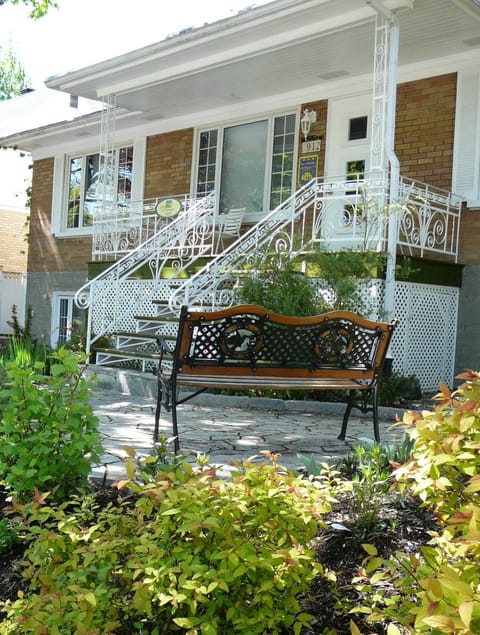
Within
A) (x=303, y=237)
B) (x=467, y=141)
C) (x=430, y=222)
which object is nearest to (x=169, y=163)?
(x=303, y=237)

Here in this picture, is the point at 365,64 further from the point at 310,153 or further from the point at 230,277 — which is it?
the point at 230,277

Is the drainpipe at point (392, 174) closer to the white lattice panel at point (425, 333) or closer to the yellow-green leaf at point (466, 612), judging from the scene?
the white lattice panel at point (425, 333)

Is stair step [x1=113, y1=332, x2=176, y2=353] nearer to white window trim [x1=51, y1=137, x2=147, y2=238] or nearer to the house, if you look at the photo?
the house

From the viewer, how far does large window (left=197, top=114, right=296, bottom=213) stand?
12344mm

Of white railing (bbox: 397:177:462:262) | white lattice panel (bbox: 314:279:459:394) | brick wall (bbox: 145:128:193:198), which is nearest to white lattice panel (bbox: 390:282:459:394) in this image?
white lattice panel (bbox: 314:279:459:394)

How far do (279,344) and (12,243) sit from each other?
26.0m

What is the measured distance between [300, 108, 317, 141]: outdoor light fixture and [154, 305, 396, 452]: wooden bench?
6.98 metres

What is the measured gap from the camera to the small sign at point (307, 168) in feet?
38.1

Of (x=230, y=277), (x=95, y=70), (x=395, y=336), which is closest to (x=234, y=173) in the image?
(x=95, y=70)

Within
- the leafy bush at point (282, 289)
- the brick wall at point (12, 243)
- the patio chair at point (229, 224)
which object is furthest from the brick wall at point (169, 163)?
the brick wall at point (12, 243)

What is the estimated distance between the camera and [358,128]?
36.8ft

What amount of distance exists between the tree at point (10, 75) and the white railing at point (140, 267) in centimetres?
3704

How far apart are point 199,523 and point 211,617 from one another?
0.28 meters

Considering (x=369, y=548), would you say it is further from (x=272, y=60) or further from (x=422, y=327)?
(x=272, y=60)
